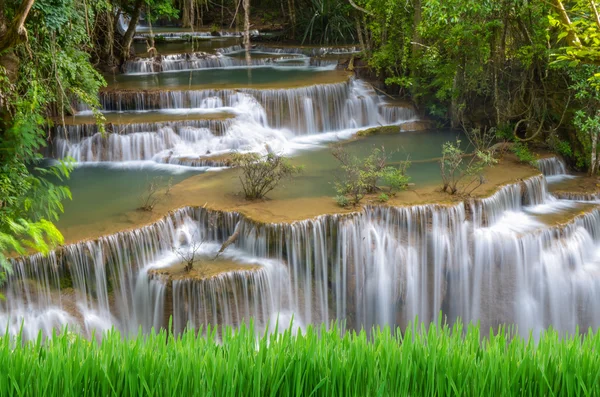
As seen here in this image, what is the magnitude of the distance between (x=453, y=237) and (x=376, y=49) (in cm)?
898

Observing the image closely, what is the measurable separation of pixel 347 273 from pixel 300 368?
6.45m

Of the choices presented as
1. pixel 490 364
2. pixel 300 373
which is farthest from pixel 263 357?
pixel 490 364

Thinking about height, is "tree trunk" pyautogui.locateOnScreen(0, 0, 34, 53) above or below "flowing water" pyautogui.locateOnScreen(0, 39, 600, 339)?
above

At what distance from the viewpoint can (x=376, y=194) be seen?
435 inches

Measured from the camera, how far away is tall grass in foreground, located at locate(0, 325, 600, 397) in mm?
Result: 3742

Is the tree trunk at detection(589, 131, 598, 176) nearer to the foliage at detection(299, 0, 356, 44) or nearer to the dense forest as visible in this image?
the dense forest

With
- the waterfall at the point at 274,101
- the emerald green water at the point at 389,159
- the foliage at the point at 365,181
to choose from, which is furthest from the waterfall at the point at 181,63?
the foliage at the point at 365,181

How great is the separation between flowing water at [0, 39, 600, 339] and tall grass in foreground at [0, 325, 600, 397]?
465 cm

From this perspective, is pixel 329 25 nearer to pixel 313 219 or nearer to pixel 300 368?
pixel 313 219

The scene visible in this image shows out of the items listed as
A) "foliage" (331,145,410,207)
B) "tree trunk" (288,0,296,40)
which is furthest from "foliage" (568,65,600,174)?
"tree trunk" (288,0,296,40)

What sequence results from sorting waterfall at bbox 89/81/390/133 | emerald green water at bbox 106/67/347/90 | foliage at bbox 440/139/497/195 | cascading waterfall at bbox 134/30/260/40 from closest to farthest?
1. foliage at bbox 440/139/497/195
2. waterfall at bbox 89/81/390/133
3. emerald green water at bbox 106/67/347/90
4. cascading waterfall at bbox 134/30/260/40

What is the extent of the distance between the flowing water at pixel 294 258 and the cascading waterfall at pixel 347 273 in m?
0.02

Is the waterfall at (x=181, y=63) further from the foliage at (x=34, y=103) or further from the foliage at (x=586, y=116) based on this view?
the foliage at (x=586, y=116)

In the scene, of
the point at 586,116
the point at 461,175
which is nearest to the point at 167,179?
the point at 461,175
